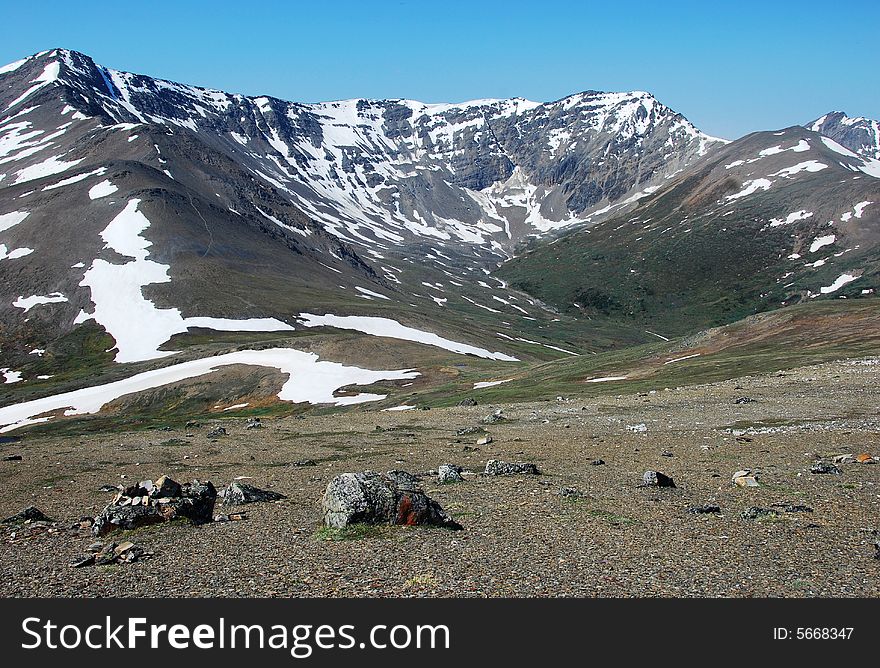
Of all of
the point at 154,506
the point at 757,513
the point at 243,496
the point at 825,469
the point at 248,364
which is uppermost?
the point at 248,364

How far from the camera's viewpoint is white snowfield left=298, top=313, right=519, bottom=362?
479ft

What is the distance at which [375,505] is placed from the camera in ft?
69.5

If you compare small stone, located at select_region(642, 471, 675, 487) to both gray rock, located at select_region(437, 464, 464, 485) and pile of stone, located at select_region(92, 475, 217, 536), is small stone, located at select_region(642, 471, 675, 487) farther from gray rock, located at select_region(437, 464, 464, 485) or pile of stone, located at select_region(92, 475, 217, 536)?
pile of stone, located at select_region(92, 475, 217, 536)

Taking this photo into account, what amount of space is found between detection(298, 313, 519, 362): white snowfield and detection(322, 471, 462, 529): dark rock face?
11990cm

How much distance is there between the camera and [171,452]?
4584 cm

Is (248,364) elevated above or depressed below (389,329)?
below

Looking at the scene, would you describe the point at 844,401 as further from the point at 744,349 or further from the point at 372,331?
the point at 372,331

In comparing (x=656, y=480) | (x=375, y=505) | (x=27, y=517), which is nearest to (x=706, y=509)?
(x=656, y=480)

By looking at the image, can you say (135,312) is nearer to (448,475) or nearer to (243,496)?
(243,496)

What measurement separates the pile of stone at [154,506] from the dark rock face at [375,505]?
189 inches

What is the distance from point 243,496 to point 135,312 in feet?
485

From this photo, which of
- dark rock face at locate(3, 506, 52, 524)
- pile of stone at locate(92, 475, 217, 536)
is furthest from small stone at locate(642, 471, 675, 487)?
dark rock face at locate(3, 506, 52, 524)

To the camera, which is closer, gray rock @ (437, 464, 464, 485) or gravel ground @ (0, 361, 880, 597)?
gravel ground @ (0, 361, 880, 597)
